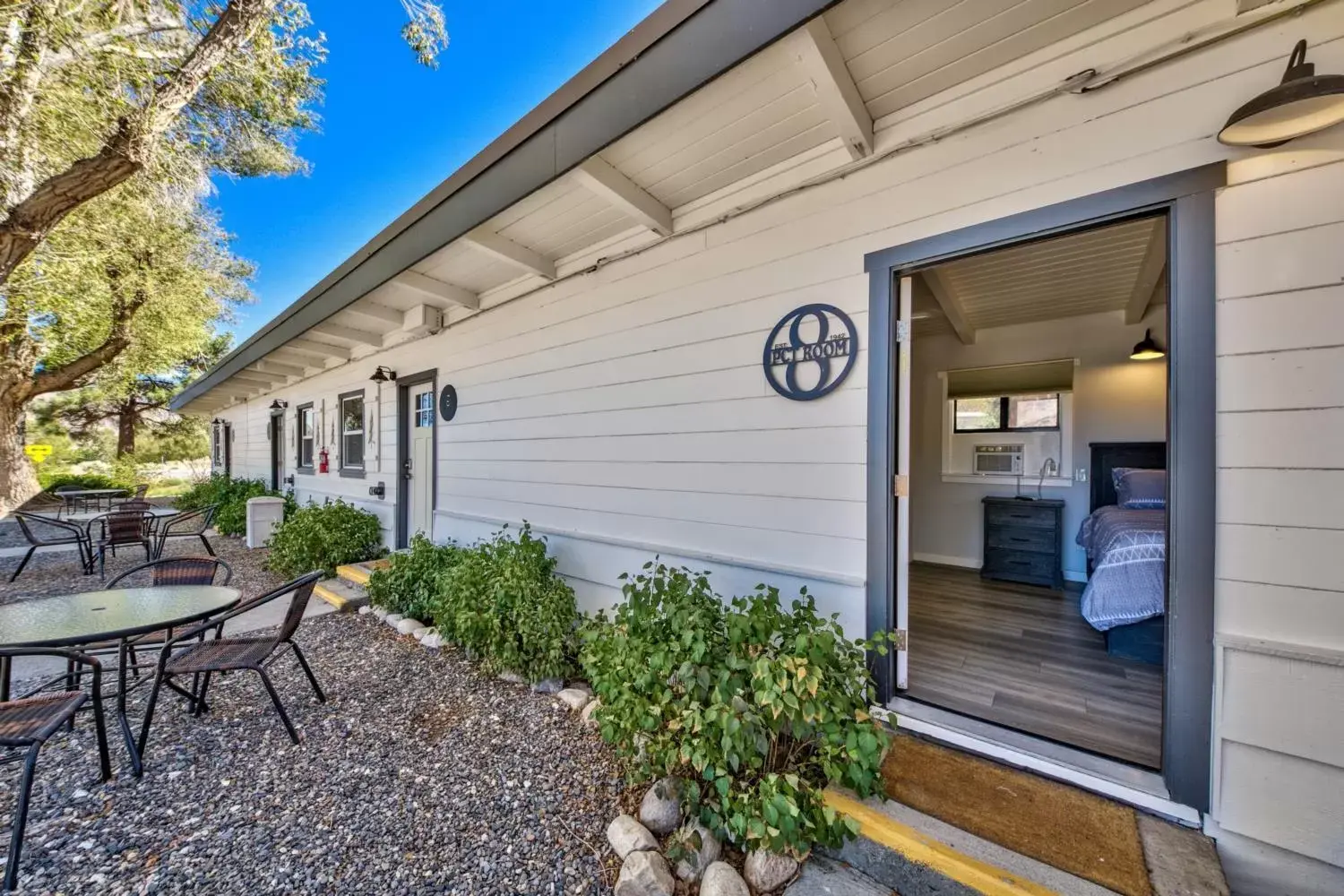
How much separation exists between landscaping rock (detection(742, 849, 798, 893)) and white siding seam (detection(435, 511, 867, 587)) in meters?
1.08

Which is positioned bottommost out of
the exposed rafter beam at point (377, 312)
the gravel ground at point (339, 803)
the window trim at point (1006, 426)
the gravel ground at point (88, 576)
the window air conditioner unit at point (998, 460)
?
the gravel ground at point (88, 576)

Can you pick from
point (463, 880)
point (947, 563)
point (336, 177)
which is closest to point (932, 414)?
point (947, 563)

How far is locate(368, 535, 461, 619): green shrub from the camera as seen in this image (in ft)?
13.3

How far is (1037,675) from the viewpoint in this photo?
2701 mm

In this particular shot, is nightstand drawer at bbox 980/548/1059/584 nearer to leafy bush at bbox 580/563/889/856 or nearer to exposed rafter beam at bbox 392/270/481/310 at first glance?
leafy bush at bbox 580/563/889/856

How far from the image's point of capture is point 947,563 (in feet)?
18.5

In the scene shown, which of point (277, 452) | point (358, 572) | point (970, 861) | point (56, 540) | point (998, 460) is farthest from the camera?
point (277, 452)

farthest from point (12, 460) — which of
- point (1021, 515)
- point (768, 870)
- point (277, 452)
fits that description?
point (1021, 515)

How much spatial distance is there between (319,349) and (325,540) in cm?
285

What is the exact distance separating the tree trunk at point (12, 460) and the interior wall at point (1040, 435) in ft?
55.4

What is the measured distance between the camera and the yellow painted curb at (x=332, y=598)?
440 cm

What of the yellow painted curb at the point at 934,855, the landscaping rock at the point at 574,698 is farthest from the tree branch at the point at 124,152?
the yellow painted curb at the point at 934,855

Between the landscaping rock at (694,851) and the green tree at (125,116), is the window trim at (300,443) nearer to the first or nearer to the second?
the green tree at (125,116)

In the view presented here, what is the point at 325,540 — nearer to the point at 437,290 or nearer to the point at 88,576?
the point at 88,576
